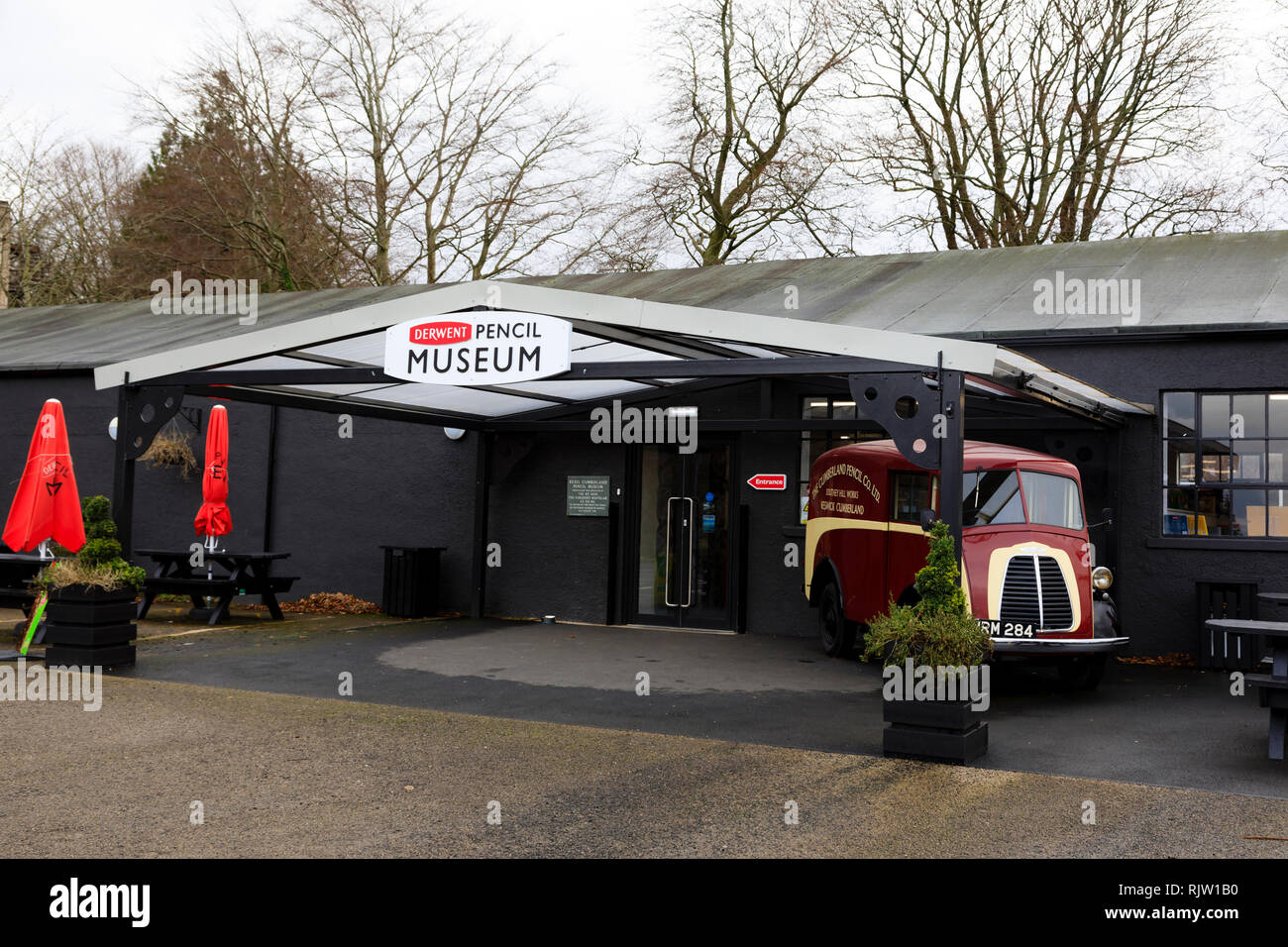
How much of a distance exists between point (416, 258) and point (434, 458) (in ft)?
39.8

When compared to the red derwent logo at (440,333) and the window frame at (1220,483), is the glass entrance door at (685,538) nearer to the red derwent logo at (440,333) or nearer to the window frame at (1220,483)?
the window frame at (1220,483)

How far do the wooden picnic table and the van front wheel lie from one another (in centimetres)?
599

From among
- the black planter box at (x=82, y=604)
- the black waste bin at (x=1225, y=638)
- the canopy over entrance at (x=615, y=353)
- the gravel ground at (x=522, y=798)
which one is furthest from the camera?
the black waste bin at (x=1225, y=638)

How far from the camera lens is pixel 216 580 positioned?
12.7 metres

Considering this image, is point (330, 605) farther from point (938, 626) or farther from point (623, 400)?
point (938, 626)

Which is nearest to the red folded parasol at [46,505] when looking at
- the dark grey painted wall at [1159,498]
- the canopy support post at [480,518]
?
the canopy support post at [480,518]

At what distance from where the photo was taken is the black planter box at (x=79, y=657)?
9156mm

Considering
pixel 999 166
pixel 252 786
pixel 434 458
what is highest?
pixel 999 166

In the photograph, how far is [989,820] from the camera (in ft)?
17.9

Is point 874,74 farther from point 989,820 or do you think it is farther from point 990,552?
point 989,820

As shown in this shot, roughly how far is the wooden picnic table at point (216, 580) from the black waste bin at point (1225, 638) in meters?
9.51

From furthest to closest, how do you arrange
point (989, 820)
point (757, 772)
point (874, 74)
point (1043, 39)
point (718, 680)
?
point (874, 74) < point (1043, 39) < point (718, 680) < point (757, 772) < point (989, 820)

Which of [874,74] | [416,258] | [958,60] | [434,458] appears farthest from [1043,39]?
[434,458]

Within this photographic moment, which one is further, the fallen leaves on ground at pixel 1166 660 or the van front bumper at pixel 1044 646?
the fallen leaves on ground at pixel 1166 660
